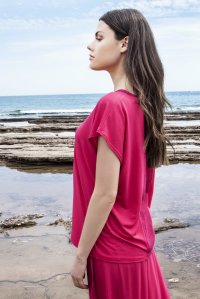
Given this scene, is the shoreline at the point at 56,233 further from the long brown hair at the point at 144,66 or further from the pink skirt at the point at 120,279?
the long brown hair at the point at 144,66

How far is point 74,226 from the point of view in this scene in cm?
171

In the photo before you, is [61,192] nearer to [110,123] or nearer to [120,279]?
[120,279]

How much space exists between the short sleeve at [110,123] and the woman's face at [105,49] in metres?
0.21

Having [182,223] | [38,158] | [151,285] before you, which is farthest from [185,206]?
[38,158]

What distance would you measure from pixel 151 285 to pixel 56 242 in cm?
349

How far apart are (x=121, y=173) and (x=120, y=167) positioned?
0.08 ft

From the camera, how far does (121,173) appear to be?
1588mm

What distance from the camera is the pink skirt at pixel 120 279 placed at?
5.24 ft

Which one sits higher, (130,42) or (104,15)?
(104,15)

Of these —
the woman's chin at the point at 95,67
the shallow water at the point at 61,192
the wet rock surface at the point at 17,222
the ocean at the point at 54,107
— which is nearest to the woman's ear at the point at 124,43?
the woman's chin at the point at 95,67

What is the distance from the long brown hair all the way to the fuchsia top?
0.13ft

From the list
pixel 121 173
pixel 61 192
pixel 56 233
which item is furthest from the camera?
pixel 61 192

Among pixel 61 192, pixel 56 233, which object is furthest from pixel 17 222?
pixel 61 192

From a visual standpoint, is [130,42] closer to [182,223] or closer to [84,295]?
[84,295]
